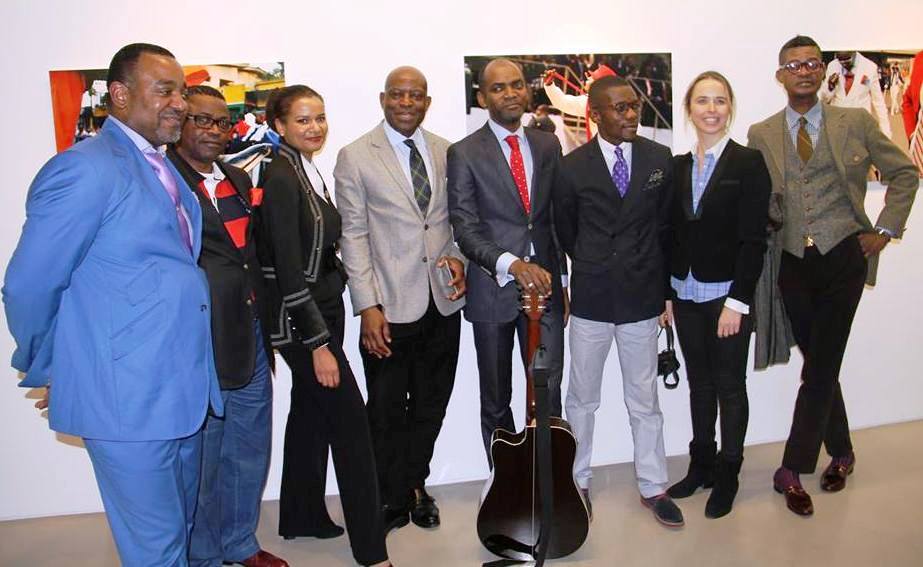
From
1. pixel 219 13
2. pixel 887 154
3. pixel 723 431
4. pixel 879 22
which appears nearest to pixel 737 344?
pixel 723 431

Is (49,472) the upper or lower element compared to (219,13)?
lower

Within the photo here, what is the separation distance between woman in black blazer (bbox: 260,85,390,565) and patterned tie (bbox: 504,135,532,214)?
76 centimetres

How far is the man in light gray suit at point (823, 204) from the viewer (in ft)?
A: 11.1

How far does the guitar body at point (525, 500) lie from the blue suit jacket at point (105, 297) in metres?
1.24

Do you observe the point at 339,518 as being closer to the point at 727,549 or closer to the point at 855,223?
the point at 727,549

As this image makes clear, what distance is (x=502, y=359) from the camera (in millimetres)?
3369

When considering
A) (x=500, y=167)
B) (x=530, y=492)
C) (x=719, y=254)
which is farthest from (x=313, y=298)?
(x=719, y=254)

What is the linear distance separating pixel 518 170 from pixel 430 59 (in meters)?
0.90

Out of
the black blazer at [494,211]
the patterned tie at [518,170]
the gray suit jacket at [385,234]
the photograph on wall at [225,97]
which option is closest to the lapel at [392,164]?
the gray suit jacket at [385,234]

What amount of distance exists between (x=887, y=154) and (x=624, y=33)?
1.37m

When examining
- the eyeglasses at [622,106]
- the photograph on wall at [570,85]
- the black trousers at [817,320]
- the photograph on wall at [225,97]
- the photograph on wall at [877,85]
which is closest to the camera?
the eyeglasses at [622,106]

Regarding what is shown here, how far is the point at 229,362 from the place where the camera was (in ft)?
8.82

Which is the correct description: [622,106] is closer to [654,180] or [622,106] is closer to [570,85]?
[654,180]

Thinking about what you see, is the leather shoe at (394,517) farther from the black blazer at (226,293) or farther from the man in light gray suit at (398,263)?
the black blazer at (226,293)
